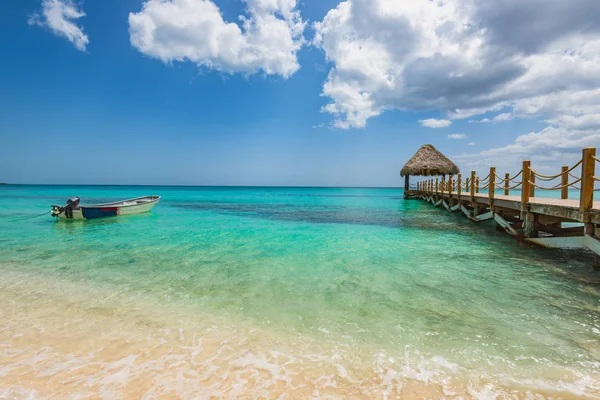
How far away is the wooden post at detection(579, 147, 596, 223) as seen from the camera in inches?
229

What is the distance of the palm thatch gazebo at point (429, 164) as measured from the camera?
27.0 meters

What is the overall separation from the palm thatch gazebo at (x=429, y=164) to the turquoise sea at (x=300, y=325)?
20375 millimetres

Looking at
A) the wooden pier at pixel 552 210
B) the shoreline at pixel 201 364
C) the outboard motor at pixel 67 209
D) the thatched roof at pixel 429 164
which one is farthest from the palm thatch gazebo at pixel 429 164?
the shoreline at pixel 201 364

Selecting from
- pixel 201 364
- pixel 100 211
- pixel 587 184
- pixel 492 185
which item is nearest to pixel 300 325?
pixel 201 364

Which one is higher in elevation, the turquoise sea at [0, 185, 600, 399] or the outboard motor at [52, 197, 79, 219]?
the outboard motor at [52, 197, 79, 219]

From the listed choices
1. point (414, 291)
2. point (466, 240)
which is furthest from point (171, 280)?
point (466, 240)

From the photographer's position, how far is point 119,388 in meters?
2.73

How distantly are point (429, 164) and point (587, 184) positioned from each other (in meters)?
22.7

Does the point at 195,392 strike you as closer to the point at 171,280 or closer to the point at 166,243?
the point at 171,280

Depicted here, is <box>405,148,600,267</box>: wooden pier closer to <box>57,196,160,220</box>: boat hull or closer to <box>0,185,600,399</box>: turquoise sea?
<box>0,185,600,399</box>: turquoise sea

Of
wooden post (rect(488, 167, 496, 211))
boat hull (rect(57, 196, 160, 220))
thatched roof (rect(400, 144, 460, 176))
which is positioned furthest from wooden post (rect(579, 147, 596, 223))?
thatched roof (rect(400, 144, 460, 176))

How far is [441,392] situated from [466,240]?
8.60 m

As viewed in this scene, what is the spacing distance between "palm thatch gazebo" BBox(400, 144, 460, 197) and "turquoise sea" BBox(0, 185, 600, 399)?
2037 cm

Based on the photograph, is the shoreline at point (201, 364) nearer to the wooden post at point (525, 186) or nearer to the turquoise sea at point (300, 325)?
the turquoise sea at point (300, 325)
